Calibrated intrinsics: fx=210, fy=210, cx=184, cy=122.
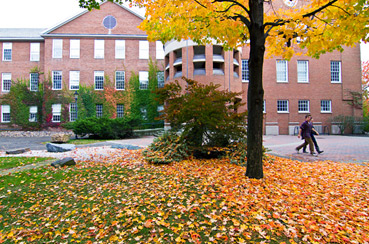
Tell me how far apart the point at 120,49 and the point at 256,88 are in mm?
25826

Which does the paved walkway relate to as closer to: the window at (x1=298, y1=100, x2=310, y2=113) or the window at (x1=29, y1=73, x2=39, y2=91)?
the window at (x1=298, y1=100, x2=310, y2=113)

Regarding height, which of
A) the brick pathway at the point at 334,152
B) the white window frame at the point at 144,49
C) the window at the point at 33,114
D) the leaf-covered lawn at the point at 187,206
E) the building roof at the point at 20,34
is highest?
the building roof at the point at 20,34

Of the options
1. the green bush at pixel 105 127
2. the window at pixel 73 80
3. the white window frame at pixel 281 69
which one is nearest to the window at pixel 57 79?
the window at pixel 73 80

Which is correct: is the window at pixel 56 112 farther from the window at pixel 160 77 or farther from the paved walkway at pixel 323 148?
the window at pixel 160 77

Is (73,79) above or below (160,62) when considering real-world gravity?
below

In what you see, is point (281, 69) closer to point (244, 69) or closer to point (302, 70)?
point (302, 70)

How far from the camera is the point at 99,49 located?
1056 inches

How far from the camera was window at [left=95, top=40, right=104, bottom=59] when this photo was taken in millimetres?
26734

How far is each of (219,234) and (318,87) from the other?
26002 mm

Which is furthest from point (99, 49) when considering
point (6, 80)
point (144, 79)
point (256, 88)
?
point (256, 88)

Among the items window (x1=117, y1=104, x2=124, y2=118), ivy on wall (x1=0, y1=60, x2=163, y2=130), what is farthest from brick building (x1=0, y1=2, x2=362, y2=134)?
window (x1=117, y1=104, x2=124, y2=118)

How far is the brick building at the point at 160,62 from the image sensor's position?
21500 mm

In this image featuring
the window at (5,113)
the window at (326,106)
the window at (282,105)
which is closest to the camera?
the window at (282,105)

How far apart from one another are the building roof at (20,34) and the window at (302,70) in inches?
1255
